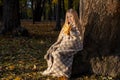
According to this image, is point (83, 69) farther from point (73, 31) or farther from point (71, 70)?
point (73, 31)

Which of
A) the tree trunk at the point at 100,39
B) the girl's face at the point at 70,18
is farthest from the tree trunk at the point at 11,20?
the tree trunk at the point at 100,39

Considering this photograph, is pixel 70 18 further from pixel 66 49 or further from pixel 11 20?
pixel 11 20

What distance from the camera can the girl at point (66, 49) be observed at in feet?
25.1

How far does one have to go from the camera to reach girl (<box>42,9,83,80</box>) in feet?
25.1

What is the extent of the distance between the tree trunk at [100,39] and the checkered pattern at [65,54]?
19 cm

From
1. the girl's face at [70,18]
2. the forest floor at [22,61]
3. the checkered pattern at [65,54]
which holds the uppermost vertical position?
the girl's face at [70,18]

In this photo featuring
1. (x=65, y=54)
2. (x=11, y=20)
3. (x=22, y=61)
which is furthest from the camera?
(x=11, y=20)

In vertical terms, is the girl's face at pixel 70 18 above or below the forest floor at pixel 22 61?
above

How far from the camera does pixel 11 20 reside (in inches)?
633

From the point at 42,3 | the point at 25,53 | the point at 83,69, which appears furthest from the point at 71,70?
the point at 42,3

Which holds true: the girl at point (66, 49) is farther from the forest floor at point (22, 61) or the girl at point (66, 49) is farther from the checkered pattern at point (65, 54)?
the forest floor at point (22, 61)

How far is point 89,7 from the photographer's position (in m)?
7.82

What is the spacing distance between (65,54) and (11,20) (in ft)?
28.7

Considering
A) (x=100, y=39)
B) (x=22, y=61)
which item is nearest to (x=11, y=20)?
(x=22, y=61)
